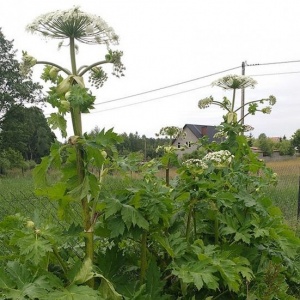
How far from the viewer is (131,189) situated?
259cm

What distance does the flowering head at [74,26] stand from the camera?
2172 mm

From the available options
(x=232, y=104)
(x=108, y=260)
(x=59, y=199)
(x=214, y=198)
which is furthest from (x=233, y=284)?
(x=232, y=104)

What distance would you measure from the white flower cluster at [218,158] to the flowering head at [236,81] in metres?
1.16

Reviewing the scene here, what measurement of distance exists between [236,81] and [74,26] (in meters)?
2.31

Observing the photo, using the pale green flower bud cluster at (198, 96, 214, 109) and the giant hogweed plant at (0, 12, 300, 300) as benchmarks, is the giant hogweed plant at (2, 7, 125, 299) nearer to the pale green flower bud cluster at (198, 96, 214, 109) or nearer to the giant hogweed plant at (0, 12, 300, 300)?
the giant hogweed plant at (0, 12, 300, 300)

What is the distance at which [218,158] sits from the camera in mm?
3168

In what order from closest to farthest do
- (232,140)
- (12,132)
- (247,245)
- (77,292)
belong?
(77,292)
(247,245)
(232,140)
(12,132)

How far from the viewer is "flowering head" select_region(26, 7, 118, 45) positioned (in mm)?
2172

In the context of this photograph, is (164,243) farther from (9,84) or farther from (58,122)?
(9,84)

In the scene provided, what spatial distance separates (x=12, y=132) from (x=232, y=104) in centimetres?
3694

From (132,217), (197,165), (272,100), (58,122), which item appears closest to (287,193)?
(272,100)

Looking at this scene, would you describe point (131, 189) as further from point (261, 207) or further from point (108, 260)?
point (261, 207)

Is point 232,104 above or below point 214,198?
above

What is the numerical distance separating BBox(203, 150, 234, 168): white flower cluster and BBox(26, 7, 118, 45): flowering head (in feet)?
4.27
